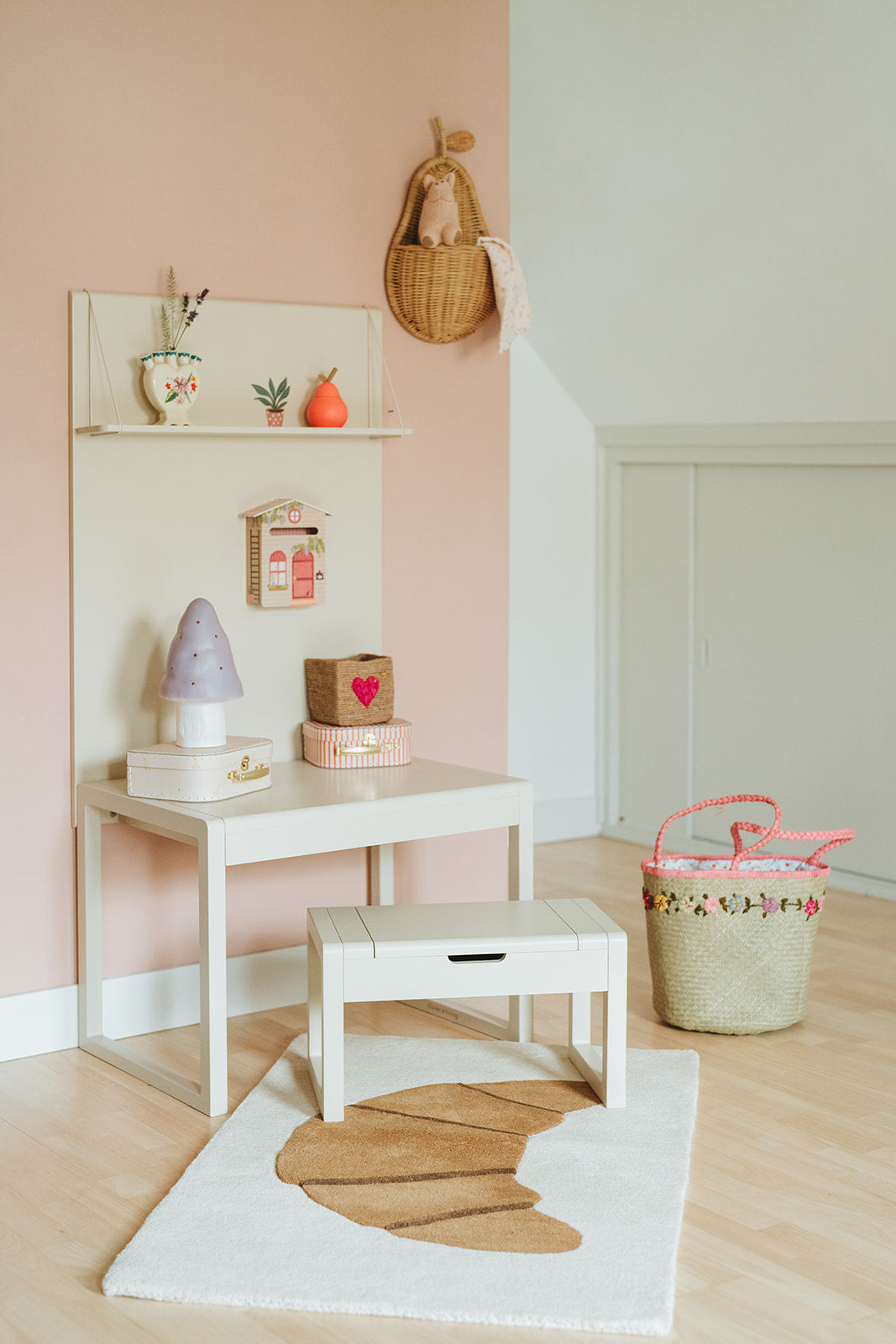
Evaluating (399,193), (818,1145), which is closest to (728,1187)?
(818,1145)

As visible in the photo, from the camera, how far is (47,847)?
3021 mm

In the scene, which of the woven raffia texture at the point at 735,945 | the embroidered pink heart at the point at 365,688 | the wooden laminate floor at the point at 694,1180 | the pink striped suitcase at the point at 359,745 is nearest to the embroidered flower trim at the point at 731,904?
the woven raffia texture at the point at 735,945

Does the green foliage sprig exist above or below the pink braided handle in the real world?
above

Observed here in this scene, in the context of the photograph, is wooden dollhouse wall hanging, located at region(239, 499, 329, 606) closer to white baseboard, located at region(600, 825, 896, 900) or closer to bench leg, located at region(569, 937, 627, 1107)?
bench leg, located at region(569, 937, 627, 1107)

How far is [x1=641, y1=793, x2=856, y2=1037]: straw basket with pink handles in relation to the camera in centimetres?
308

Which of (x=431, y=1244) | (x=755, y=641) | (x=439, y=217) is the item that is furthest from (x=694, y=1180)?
(x=755, y=641)

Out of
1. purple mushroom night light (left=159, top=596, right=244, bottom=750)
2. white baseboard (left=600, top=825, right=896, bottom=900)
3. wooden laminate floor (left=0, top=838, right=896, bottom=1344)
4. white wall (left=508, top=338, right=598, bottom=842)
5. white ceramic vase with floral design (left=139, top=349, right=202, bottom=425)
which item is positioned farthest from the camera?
white wall (left=508, top=338, right=598, bottom=842)

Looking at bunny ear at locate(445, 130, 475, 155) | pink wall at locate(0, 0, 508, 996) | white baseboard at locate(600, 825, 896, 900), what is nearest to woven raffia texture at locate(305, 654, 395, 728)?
pink wall at locate(0, 0, 508, 996)

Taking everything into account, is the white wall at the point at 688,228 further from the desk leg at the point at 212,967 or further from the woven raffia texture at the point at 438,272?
the desk leg at the point at 212,967

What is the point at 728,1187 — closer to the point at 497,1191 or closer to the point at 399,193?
the point at 497,1191

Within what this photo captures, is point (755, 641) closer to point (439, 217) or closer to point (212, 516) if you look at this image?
point (439, 217)

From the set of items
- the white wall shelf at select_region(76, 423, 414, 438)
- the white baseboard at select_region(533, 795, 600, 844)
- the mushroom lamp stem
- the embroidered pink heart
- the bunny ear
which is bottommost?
the white baseboard at select_region(533, 795, 600, 844)

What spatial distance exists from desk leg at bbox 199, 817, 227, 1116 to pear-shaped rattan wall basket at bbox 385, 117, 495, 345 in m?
1.34

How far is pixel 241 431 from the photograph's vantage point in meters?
3.03
